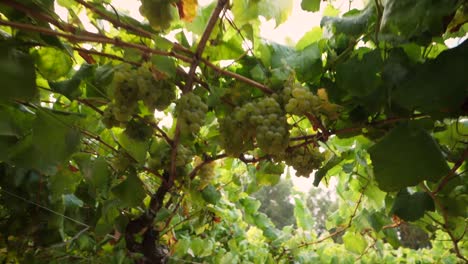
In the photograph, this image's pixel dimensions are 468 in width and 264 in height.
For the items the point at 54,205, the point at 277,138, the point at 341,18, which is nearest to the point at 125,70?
the point at 277,138

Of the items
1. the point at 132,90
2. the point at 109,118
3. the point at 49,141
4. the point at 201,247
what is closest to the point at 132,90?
the point at 132,90

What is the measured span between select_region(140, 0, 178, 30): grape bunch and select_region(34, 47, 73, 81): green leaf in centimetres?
28

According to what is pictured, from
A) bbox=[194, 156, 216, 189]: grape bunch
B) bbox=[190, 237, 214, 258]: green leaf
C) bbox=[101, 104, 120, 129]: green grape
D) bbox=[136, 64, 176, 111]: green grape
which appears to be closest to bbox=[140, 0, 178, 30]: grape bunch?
bbox=[136, 64, 176, 111]: green grape

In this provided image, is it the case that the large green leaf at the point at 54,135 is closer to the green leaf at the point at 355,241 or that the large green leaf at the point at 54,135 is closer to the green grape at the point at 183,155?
the green grape at the point at 183,155

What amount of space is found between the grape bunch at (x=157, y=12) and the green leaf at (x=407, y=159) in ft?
1.61

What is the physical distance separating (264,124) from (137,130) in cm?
33

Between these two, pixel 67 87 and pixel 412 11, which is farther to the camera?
pixel 67 87

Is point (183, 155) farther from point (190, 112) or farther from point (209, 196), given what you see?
point (209, 196)

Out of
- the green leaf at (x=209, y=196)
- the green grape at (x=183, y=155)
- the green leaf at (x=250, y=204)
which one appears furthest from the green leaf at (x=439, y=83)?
the green leaf at (x=250, y=204)

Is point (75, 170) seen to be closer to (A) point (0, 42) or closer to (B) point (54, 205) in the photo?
(B) point (54, 205)

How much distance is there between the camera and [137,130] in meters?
0.94

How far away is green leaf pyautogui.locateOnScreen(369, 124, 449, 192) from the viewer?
2.37 ft

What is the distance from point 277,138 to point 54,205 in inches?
36.4

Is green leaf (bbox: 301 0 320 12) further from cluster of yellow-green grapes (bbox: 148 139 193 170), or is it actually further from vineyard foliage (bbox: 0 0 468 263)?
cluster of yellow-green grapes (bbox: 148 139 193 170)
